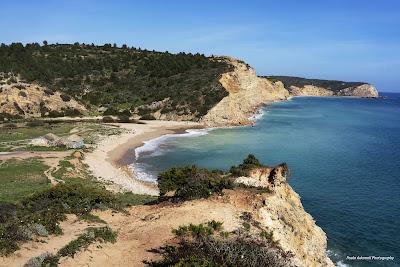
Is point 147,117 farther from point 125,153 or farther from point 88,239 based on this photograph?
point 88,239

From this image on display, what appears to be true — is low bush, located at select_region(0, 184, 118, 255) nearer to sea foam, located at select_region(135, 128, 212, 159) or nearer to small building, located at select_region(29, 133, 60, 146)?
sea foam, located at select_region(135, 128, 212, 159)

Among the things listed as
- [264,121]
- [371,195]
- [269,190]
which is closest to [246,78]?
[264,121]

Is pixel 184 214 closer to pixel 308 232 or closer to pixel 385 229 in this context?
pixel 308 232

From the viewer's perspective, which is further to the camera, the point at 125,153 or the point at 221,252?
the point at 125,153

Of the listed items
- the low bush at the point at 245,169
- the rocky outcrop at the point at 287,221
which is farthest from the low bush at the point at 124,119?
the rocky outcrop at the point at 287,221

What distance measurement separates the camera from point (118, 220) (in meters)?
18.4

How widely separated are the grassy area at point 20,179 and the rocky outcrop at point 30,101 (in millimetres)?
39987

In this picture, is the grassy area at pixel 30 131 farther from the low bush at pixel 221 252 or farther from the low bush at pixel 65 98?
the low bush at pixel 221 252

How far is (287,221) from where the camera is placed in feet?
61.5

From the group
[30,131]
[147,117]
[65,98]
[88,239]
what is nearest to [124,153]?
[30,131]

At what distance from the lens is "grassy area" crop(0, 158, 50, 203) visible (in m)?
26.4

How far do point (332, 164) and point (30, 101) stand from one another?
52.9 meters

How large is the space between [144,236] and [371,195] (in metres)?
23.1

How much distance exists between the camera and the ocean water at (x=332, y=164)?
25.7m
